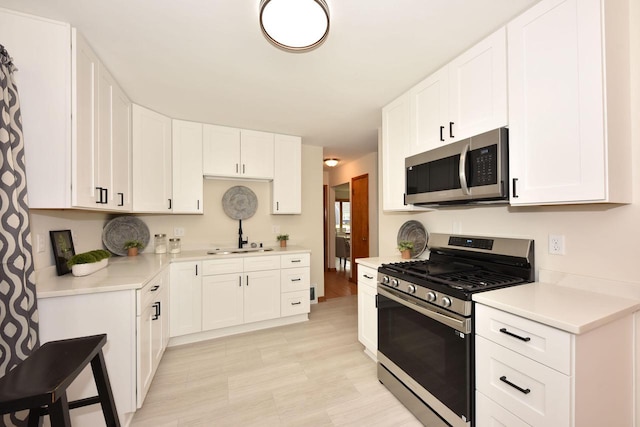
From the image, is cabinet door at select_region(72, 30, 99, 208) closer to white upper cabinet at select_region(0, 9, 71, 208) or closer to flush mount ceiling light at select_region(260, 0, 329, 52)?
white upper cabinet at select_region(0, 9, 71, 208)

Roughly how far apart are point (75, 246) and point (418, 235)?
3.11 meters

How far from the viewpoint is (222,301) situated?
2912 millimetres

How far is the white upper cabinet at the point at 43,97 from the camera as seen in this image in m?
1.43

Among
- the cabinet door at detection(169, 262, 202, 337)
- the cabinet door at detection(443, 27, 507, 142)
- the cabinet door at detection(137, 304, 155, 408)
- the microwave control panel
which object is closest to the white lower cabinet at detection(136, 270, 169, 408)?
the cabinet door at detection(137, 304, 155, 408)

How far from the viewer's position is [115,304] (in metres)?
1.62

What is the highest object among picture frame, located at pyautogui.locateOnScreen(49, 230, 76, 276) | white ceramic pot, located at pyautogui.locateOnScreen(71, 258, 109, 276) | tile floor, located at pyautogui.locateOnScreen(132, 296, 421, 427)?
picture frame, located at pyautogui.locateOnScreen(49, 230, 76, 276)

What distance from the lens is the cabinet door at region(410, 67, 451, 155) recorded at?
6.29 ft

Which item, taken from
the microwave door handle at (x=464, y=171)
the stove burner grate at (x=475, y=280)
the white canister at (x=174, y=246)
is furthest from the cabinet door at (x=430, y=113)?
the white canister at (x=174, y=246)

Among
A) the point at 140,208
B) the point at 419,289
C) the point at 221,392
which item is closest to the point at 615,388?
the point at 419,289

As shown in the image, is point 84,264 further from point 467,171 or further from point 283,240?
point 467,171

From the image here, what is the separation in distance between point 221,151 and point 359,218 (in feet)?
9.60

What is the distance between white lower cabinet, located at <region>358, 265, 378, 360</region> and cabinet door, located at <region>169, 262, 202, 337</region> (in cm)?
173

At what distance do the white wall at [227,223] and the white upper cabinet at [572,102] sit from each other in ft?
9.69

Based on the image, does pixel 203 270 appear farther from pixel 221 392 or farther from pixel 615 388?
pixel 615 388
